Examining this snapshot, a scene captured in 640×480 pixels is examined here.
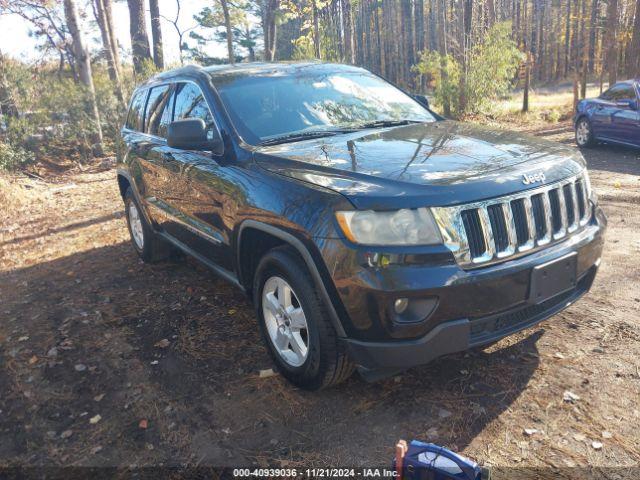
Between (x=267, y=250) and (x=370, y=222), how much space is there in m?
0.98

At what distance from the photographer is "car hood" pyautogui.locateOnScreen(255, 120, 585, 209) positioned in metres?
2.55

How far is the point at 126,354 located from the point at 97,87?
12.5 meters

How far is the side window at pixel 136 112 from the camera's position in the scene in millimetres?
5525

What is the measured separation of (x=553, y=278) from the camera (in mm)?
2744

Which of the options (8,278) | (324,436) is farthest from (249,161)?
(8,278)

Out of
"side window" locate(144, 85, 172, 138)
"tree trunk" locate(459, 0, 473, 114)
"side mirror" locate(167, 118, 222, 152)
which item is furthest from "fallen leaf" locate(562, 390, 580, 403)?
"tree trunk" locate(459, 0, 473, 114)

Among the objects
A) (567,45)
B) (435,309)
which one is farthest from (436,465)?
(567,45)

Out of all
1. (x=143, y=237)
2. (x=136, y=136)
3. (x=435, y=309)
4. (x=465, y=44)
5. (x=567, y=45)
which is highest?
(x=567, y=45)

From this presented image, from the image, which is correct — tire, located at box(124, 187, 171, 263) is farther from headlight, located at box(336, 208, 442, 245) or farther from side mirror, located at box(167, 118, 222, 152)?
headlight, located at box(336, 208, 442, 245)

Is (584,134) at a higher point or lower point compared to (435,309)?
lower

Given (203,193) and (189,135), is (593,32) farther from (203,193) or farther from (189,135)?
(189,135)

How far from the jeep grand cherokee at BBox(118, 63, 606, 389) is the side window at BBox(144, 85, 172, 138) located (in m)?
0.68

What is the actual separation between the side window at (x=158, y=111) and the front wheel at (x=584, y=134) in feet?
31.1

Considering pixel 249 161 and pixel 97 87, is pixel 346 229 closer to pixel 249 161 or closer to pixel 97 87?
pixel 249 161
